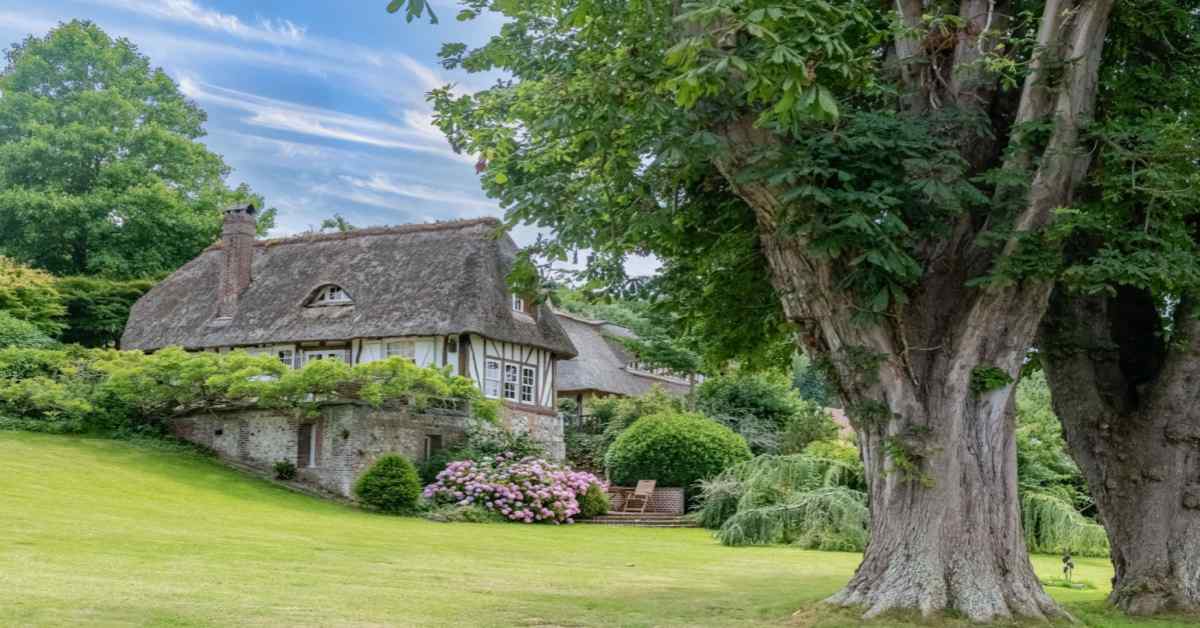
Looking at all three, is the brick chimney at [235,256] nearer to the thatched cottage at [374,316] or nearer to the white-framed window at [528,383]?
the thatched cottage at [374,316]

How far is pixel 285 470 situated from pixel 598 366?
15941 mm

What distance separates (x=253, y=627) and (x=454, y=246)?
22.5 meters

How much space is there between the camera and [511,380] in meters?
30.0

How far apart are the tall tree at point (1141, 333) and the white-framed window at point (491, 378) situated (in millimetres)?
19386

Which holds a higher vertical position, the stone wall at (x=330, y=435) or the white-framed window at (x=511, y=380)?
the white-framed window at (x=511, y=380)

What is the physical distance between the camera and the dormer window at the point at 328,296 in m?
30.0

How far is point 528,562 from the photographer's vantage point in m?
14.4

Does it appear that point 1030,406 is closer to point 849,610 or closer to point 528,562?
point 528,562

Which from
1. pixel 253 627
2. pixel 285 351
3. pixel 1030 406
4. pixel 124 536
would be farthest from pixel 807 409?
pixel 253 627

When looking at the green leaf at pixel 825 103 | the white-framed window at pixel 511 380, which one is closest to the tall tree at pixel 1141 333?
the green leaf at pixel 825 103

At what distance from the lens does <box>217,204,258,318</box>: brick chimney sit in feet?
104

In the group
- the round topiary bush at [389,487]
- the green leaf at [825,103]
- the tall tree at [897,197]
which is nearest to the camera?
the green leaf at [825,103]

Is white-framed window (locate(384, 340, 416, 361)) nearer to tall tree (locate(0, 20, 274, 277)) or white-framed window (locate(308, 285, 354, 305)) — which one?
white-framed window (locate(308, 285, 354, 305))

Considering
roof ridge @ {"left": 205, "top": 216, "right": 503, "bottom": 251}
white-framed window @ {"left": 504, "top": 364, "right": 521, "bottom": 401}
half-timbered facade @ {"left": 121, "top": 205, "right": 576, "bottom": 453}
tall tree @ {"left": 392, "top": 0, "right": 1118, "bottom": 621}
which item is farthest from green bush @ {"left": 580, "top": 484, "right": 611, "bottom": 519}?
tall tree @ {"left": 392, "top": 0, "right": 1118, "bottom": 621}
